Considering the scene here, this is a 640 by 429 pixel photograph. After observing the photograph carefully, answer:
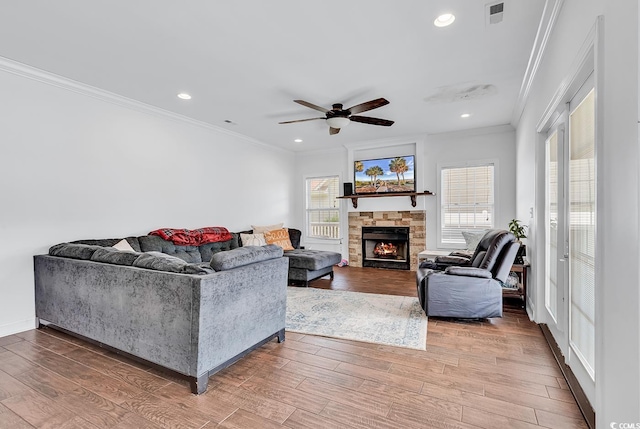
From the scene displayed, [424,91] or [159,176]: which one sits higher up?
[424,91]

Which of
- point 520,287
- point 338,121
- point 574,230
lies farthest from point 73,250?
point 520,287

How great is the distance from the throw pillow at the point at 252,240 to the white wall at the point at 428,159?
2.16 metres

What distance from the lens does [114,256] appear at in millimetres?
2596

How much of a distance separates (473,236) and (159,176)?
16.6 ft

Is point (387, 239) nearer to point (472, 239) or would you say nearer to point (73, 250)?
point (472, 239)

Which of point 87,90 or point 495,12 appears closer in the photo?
point 495,12

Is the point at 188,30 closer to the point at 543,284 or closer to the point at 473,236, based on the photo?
the point at 543,284

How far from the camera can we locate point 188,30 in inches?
101

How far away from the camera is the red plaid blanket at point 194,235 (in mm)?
4324

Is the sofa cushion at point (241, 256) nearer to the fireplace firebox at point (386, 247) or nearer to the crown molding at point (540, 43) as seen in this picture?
the crown molding at point (540, 43)

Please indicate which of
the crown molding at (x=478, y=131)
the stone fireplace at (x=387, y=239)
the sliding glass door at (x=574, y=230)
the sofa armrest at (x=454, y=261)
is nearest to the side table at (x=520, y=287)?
the sofa armrest at (x=454, y=261)

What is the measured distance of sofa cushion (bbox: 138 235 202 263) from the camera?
Result: 4.06 m

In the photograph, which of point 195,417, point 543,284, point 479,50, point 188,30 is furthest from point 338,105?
point 195,417

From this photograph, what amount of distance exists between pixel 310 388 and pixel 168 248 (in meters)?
3.04
